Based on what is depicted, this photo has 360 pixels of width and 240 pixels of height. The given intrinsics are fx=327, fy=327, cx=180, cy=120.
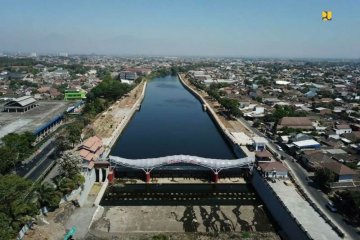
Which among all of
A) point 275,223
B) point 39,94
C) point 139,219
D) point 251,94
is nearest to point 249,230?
point 275,223

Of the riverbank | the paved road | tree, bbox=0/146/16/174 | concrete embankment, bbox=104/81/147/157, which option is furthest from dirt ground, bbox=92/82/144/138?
the paved road

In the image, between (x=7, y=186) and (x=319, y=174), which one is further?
Answer: (x=319, y=174)

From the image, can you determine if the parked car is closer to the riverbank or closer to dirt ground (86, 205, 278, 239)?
dirt ground (86, 205, 278, 239)

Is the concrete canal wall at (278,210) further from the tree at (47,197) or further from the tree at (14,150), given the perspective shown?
the tree at (14,150)

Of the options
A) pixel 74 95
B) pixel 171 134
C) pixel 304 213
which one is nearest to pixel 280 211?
pixel 304 213

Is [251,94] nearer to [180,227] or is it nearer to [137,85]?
[137,85]

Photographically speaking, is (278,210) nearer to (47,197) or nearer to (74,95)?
(47,197)

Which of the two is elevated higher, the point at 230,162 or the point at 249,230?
the point at 230,162

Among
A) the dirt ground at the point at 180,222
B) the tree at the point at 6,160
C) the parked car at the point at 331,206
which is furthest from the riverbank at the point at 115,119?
the parked car at the point at 331,206
